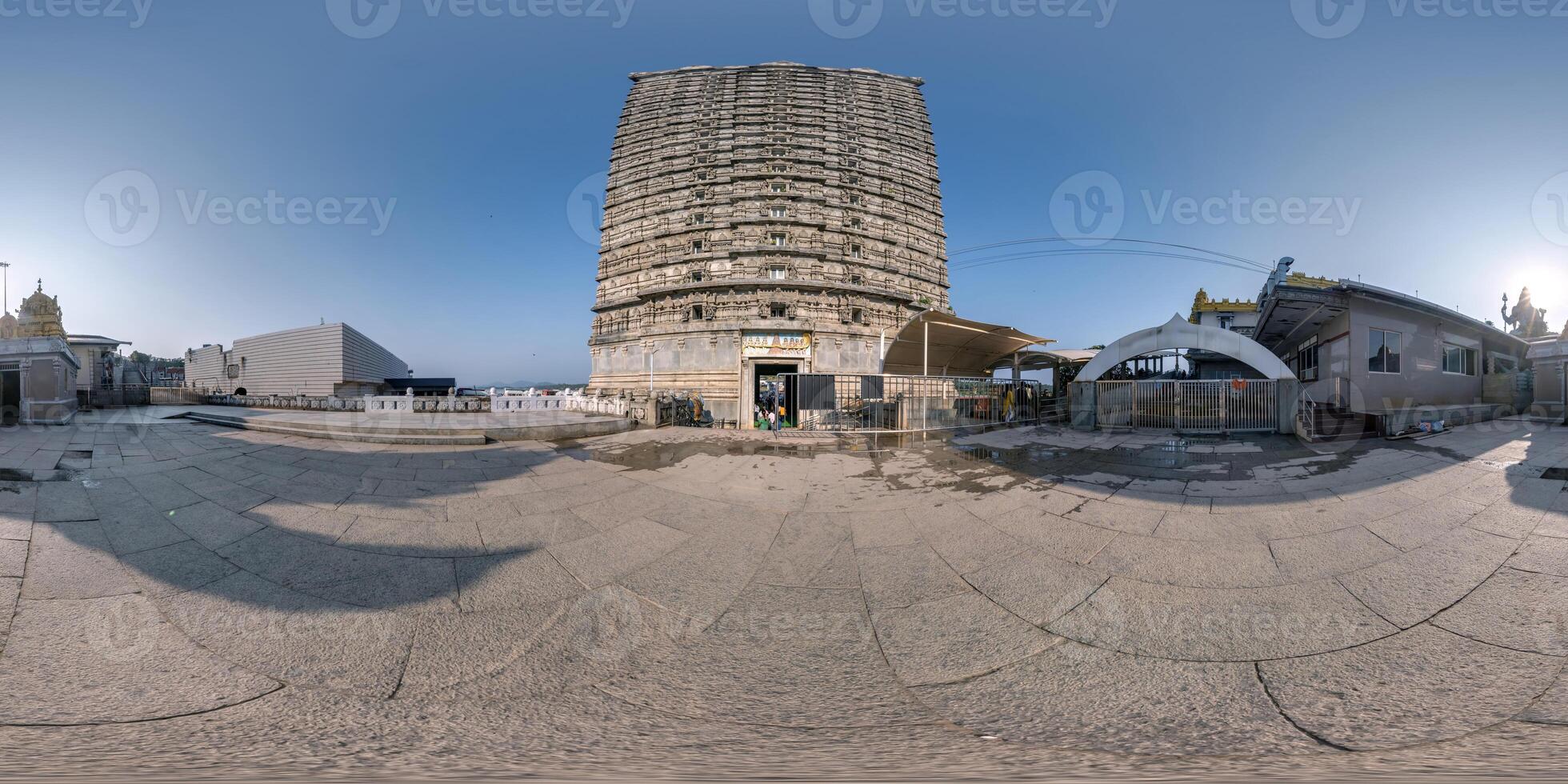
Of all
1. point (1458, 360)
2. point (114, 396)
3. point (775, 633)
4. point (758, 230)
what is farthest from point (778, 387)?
point (114, 396)

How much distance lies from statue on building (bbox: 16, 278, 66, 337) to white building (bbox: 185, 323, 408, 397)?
5806mm

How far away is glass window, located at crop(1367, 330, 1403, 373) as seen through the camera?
40.3ft

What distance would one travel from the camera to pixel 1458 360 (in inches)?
559

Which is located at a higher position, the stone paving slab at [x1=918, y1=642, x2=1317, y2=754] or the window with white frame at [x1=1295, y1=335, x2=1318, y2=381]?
the window with white frame at [x1=1295, y1=335, x2=1318, y2=381]

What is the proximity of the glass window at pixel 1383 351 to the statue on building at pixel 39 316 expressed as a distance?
52240 millimetres

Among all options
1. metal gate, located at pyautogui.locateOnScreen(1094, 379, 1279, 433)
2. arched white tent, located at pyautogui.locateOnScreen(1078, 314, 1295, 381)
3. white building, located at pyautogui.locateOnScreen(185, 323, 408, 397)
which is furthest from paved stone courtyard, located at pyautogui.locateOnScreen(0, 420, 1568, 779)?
white building, located at pyautogui.locateOnScreen(185, 323, 408, 397)

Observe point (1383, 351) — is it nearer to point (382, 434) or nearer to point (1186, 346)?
point (1186, 346)

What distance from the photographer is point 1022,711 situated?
2.17 meters

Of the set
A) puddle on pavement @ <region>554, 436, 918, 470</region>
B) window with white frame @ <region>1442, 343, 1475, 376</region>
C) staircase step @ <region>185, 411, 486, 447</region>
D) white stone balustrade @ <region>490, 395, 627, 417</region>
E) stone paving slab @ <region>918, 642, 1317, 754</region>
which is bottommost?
stone paving slab @ <region>918, 642, 1317, 754</region>

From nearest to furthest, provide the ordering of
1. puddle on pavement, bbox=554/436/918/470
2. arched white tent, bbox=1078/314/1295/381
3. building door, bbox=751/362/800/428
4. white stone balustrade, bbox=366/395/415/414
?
puddle on pavement, bbox=554/436/918/470 → arched white tent, bbox=1078/314/1295/381 → building door, bbox=751/362/800/428 → white stone balustrade, bbox=366/395/415/414

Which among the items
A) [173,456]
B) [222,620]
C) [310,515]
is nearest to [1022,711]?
[222,620]

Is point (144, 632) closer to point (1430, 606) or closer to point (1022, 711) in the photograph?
point (1022, 711)

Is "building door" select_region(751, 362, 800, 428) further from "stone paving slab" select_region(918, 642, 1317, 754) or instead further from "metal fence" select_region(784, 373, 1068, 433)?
"stone paving slab" select_region(918, 642, 1317, 754)

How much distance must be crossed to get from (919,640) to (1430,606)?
2982 millimetres
